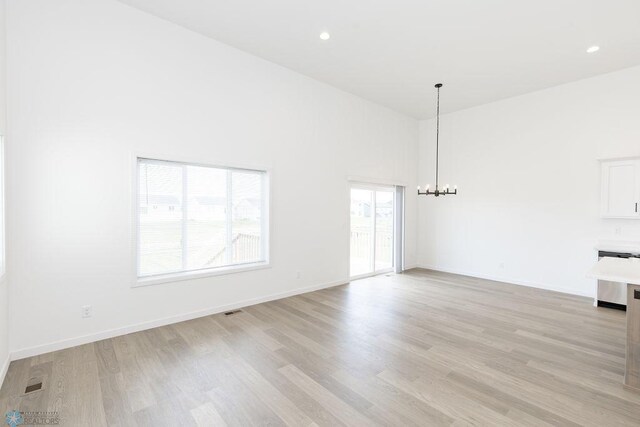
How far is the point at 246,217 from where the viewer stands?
15.5 ft

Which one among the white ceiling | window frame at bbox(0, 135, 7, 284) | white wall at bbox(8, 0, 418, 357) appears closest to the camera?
window frame at bbox(0, 135, 7, 284)

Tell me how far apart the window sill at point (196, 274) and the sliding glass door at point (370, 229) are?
8.10 ft

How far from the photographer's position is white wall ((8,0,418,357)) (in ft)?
9.70

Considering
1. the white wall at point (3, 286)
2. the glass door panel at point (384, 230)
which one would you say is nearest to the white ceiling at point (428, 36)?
the white wall at point (3, 286)

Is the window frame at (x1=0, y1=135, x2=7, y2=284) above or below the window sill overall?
above

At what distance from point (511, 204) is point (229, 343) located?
243 inches

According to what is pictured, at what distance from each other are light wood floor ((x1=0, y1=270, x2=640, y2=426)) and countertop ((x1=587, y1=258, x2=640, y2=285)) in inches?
38.5

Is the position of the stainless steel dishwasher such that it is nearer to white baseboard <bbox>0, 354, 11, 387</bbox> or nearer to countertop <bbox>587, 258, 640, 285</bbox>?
countertop <bbox>587, 258, 640, 285</bbox>

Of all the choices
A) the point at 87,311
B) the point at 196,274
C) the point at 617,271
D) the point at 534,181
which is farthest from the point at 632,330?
the point at 87,311

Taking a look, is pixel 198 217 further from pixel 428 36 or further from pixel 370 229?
pixel 428 36

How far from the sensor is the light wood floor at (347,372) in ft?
7.17

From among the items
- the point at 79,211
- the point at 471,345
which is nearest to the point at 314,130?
the point at 79,211

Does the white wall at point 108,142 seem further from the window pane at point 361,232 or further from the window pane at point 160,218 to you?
the window pane at point 361,232
